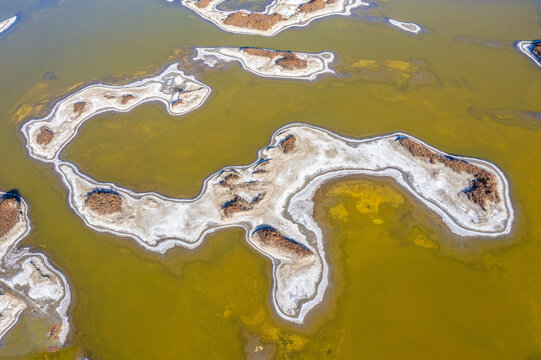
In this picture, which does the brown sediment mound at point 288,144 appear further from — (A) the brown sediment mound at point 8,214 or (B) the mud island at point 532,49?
(B) the mud island at point 532,49

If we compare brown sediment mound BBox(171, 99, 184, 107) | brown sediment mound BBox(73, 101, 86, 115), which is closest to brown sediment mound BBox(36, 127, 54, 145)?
brown sediment mound BBox(73, 101, 86, 115)

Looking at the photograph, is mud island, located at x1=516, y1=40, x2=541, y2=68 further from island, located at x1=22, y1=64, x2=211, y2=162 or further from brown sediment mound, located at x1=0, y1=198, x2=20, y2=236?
brown sediment mound, located at x1=0, y1=198, x2=20, y2=236

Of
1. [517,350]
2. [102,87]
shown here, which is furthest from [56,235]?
[517,350]

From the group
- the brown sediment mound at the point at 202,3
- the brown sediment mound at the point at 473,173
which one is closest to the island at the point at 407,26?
the brown sediment mound at the point at 473,173

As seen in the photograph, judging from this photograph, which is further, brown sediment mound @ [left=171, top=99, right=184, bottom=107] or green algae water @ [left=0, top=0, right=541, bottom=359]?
brown sediment mound @ [left=171, top=99, right=184, bottom=107]

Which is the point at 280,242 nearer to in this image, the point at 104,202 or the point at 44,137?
the point at 104,202

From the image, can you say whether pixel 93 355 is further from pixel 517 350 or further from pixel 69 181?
pixel 517 350

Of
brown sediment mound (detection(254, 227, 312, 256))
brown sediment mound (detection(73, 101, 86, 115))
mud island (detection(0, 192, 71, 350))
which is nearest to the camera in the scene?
mud island (detection(0, 192, 71, 350))
